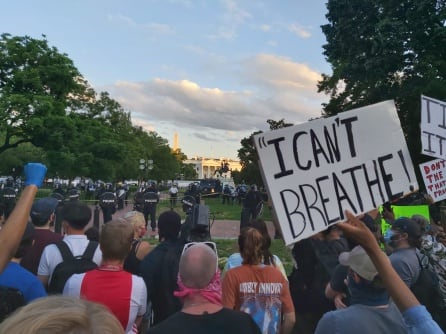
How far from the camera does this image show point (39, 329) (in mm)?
1033

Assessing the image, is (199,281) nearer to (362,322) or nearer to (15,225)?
(362,322)

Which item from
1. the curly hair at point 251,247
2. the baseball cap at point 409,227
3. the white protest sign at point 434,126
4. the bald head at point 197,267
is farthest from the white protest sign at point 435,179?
the bald head at point 197,267

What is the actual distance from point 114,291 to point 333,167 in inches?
65.6

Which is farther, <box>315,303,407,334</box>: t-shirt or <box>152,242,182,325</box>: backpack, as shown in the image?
<box>152,242,182,325</box>: backpack

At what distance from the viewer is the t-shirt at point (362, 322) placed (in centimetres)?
217

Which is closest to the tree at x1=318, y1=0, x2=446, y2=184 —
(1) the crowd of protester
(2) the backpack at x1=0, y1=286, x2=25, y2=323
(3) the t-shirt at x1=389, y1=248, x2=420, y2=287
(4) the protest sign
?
(4) the protest sign

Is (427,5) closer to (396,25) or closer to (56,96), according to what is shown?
(396,25)

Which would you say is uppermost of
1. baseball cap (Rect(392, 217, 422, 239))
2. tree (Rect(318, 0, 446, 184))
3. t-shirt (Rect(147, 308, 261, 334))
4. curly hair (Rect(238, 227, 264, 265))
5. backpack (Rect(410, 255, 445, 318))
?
tree (Rect(318, 0, 446, 184))

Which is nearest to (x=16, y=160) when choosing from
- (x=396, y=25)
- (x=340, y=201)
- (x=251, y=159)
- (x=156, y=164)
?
(x=156, y=164)

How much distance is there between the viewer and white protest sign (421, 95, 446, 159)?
168 inches

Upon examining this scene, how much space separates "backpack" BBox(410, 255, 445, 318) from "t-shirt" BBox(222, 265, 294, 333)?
1107 millimetres

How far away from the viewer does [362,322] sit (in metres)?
2.18

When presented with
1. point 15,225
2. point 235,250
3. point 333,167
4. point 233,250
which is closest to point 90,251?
point 15,225

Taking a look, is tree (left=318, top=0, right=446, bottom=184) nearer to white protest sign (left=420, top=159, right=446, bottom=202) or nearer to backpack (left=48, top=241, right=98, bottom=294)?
white protest sign (left=420, top=159, right=446, bottom=202)
